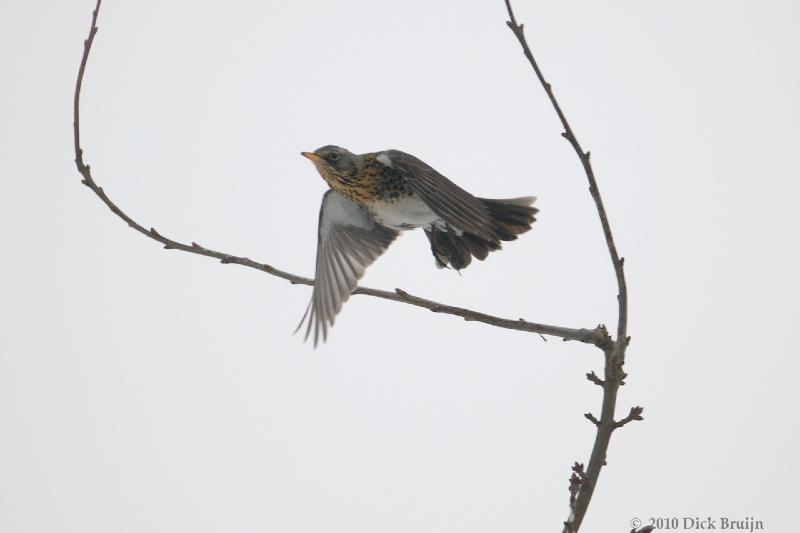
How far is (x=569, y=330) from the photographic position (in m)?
3.16

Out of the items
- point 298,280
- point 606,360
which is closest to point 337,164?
point 298,280

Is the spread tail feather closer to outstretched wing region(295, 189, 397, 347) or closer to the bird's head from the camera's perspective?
outstretched wing region(295, 189, 397, 347)

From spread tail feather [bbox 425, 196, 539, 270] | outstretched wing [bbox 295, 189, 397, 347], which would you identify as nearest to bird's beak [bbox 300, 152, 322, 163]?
outstretched wing [bbox 295, 189, 397, 347]

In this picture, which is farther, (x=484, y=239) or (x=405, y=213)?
(x=405, y=213)

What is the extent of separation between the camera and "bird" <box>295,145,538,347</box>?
5.60 m

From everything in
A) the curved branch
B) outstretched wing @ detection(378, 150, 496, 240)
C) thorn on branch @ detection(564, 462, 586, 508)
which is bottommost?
thorn on branch @ detection(564, 462, 586, 508)

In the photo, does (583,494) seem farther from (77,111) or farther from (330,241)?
(330,241)

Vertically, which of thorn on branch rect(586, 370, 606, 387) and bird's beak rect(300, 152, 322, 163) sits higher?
bird's beak rect(300, 152, 322, 163)

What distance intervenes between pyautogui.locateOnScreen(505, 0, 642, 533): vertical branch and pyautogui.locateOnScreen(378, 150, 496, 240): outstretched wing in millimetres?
2187

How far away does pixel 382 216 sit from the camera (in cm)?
614

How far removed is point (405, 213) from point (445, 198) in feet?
2.33

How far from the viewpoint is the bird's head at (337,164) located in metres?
6.05

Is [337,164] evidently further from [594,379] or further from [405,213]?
[594,379]

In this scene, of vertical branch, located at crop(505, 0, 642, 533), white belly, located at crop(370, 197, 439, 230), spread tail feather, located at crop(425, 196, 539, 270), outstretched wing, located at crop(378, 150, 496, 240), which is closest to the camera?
vertical branch, located at crop(505, 0, 642, 533)
